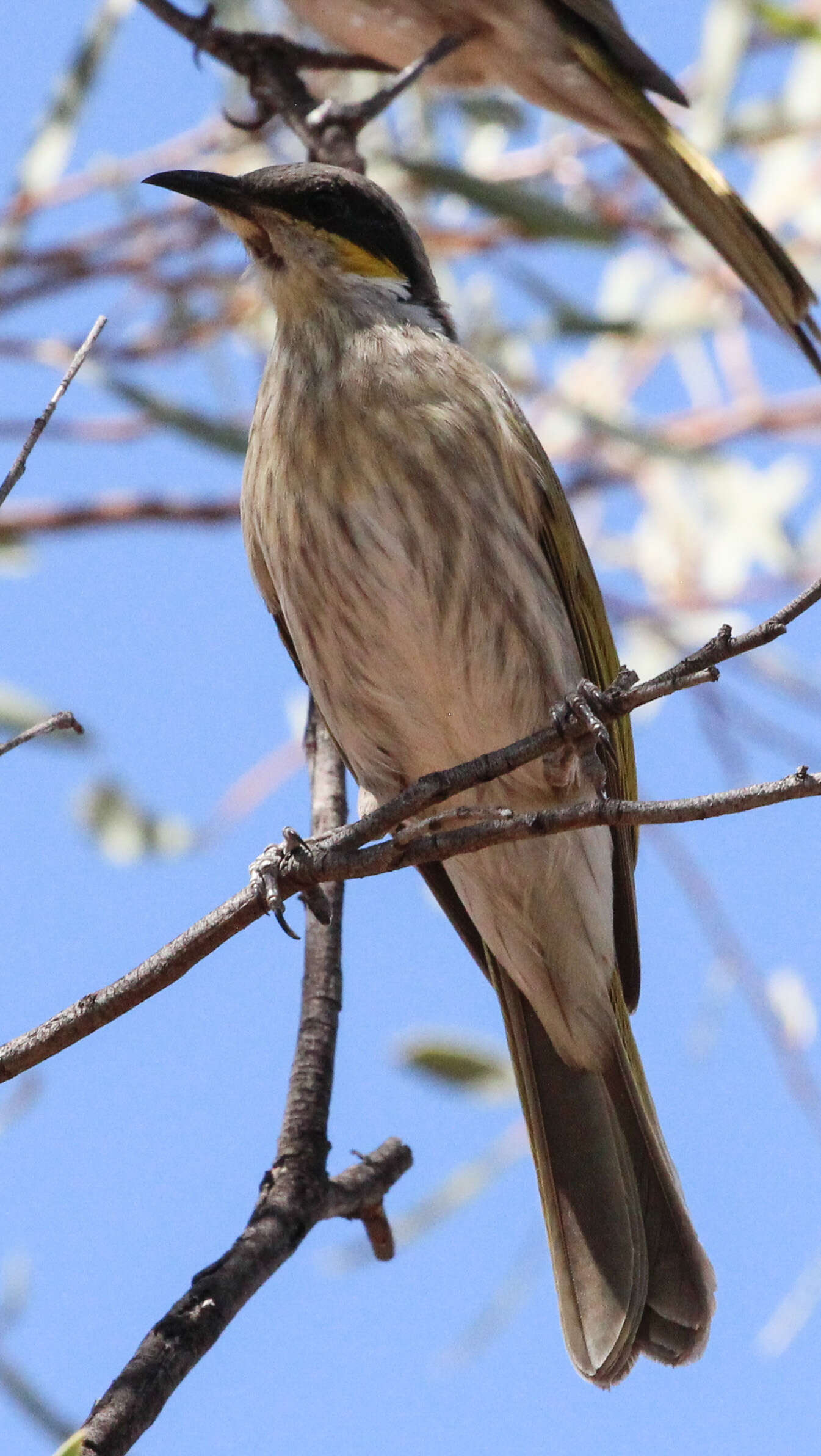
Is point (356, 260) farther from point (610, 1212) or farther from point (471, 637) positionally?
point (610, 1212)

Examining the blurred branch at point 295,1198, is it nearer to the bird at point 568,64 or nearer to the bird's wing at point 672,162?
the bird's wing at point 672,162

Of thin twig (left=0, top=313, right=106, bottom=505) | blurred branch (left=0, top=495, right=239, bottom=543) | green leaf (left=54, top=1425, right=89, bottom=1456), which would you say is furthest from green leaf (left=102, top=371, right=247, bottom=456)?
green leaf (left=54, top=1425, right=89, bottom=1456)

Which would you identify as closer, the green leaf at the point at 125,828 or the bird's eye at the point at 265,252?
the bird's eye at the point at 265,252

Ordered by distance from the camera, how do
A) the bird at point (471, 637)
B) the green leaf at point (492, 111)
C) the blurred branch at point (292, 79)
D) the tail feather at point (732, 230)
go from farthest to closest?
the green leaf at point (492, 111)
the blurred branch at point (292, 79)
the tail feather at point (732, 230)
the bird at point (471, 637)

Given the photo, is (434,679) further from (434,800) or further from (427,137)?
(427,137)

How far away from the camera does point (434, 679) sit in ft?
8.43

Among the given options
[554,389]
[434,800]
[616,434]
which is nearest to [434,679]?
[434,800]

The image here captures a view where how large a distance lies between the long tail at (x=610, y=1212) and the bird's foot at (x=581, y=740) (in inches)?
20.0

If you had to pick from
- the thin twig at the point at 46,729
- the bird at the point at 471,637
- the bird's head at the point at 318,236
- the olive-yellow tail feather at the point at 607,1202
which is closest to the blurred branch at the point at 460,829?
the thin twig at the point at 46,729

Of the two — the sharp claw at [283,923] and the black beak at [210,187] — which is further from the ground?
the black beak at [210,187]

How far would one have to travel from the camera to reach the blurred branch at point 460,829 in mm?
1620

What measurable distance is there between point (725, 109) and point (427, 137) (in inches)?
27.2

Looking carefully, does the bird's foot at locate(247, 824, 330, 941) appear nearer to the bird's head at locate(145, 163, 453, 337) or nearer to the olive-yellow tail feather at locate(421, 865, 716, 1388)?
the olive-yellow tail feather at locate(421, 865, 716, 1388)

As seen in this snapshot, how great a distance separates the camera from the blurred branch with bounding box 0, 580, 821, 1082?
63.8 inches
